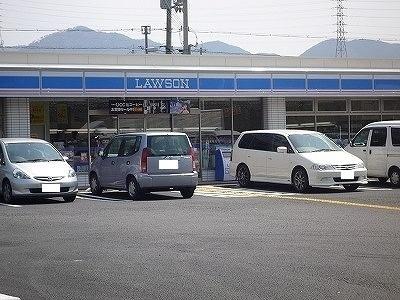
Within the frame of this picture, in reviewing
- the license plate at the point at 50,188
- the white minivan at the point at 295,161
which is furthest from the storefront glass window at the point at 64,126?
the license plate at the point at 50,188

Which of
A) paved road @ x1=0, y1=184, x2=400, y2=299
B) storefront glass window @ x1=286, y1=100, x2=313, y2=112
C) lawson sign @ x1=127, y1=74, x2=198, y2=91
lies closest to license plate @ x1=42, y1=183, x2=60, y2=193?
paved road @ x1=0, y1=184, x2=400, y2=299

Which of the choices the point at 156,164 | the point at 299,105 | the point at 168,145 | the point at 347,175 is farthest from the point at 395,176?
the point at 299,105

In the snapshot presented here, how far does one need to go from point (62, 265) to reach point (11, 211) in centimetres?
715

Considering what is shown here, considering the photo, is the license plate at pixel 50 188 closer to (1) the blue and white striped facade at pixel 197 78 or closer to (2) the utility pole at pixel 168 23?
(1) the blue and white striped facade at pixel 197 78

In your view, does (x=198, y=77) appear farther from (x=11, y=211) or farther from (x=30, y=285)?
(x=30, y=285)

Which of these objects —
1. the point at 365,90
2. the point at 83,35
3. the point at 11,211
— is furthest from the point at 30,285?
the point at 83,35

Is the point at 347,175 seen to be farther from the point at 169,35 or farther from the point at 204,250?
the point at 169,35

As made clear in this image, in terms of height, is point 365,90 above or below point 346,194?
above

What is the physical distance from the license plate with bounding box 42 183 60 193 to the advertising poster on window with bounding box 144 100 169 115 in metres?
8.67

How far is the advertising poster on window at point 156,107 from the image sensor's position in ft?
85.6

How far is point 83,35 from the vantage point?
165 metres

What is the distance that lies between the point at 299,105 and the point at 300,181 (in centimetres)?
855

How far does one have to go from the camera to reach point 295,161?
20.5m

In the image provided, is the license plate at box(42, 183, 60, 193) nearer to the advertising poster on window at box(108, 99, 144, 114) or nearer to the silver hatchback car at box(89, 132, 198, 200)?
the silver hatchback car at box(89, 132, 198, 200)
